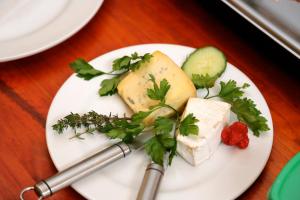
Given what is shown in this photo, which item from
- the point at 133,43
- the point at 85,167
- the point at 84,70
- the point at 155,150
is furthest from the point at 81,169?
the point at 133,43

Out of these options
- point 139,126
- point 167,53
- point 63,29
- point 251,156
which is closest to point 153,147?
point 139,126

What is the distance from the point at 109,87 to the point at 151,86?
80mm

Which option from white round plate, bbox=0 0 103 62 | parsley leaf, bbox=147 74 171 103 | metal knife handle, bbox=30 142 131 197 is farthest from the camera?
white round plate, bbox=0 0 103 62

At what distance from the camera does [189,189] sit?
2.30 feet

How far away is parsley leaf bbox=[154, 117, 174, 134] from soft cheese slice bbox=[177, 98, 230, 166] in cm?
2

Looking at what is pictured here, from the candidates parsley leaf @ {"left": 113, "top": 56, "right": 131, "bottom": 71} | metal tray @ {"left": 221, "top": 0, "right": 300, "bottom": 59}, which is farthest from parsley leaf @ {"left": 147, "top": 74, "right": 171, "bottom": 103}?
metal tray @ {"left": 221, "top": 0, "right": 300, "bottom": 59}

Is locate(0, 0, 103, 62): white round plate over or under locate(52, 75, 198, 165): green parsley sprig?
over

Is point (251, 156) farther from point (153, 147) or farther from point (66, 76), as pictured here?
point (66, 76)

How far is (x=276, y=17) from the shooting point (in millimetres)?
866

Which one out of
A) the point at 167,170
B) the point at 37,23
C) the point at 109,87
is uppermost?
the point at 37,23

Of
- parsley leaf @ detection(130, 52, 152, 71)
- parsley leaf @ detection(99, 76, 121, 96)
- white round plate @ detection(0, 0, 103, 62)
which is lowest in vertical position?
parsley leaf @ detection(99, 76, 121, 96)

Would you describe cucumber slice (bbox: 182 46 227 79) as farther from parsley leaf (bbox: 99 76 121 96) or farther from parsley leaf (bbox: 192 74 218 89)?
parsley leaf (bbox: 99 76 121 96)

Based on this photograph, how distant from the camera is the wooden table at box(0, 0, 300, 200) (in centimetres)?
78

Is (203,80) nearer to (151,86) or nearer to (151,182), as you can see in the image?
(151,86)
